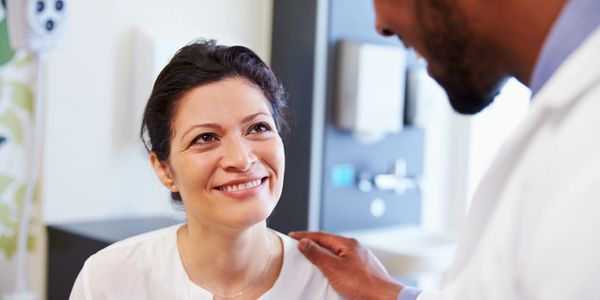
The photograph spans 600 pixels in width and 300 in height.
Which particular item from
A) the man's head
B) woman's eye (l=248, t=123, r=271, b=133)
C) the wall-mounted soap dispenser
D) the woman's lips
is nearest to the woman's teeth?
the woman's lips

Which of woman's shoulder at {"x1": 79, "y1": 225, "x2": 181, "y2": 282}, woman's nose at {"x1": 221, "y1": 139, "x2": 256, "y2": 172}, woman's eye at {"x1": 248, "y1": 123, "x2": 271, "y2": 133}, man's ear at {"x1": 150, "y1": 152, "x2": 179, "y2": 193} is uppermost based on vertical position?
woman's eye at {"x1": 248, "y1": 123, "x2": 271, "y2": 133}

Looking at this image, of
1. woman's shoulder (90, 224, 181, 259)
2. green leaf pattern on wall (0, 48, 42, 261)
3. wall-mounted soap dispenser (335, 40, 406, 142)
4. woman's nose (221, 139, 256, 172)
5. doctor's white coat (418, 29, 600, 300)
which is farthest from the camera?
wall-mounted soap dispenser (335, 40, 406, 142)

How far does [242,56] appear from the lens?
138cm

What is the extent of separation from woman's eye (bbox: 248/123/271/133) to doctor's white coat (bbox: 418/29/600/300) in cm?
66

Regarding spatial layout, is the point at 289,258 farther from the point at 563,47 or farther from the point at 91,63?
the point at 91,63

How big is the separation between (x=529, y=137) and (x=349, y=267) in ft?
2.23

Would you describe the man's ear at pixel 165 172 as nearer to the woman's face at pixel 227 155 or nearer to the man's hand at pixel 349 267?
the woman's face at pixel 227 155

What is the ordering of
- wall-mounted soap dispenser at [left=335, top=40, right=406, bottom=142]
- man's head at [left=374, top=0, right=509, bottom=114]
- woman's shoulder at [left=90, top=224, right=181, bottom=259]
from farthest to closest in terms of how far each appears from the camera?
wall-mounted soap dispenser at [left=335, top=40, right=406, bottom=142], woman's shoulder at [left=90, top=224, right=181, bottom=259], man's head at [left=374, top=0, right=509, bottom=114]

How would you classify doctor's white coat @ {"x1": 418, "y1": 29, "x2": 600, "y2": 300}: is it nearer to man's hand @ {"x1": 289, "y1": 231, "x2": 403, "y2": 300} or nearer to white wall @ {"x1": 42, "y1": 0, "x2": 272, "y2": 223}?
man's hand @ {"x1": 289, "y1": 231, "x2": 403, "y2": 300}

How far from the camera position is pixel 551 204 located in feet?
2.07

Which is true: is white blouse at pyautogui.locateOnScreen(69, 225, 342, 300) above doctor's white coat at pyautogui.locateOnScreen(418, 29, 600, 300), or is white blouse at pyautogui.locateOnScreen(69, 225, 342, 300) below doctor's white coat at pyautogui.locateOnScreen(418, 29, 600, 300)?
below

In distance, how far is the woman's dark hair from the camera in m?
1.33

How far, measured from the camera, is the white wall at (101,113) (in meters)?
2.08

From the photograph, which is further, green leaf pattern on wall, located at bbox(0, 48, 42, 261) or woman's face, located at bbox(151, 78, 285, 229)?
green leaf pattern on wall, located at bbox(0, 48, 42, 261)
